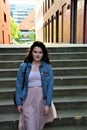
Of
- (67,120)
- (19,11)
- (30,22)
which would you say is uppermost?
(19,11)

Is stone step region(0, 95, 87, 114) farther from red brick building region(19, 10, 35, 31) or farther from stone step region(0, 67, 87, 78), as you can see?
red brick building region(19, 10, 35, 31)

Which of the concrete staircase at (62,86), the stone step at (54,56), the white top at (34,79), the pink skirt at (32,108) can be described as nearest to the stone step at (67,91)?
the concrete staircase at (62,86)

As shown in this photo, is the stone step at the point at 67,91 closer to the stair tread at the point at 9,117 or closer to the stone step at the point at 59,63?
the stair tread at the point at 9,117

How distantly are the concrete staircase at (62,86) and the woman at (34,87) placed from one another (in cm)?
89

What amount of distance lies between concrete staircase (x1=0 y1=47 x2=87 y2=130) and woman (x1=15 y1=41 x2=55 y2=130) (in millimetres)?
892

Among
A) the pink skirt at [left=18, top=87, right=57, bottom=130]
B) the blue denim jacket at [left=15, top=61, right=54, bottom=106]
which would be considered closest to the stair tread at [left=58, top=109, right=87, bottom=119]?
the pink skirt at [left=18, top=87, right=57, bottom=130]

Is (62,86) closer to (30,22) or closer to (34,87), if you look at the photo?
(34,87)

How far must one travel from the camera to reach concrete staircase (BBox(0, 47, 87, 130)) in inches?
166

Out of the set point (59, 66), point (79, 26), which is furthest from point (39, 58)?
point (79, 26)

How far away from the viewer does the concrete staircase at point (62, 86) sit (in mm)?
4211

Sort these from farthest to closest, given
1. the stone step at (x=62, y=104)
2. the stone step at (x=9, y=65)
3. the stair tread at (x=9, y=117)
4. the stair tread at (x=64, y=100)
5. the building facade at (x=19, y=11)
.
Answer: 1. the building facade at (x=19, y=11)
2. the stone step at (x=9, y=65)
3. the stair tread at (x=64, y=100)
4. the stone step at (x=62, y=104)
5. the stair tread at (x=9, y=117)

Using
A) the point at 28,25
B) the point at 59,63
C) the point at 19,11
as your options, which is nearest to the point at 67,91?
the point at 59,63

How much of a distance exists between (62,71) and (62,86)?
48cm

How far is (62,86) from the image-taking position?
5.12m
